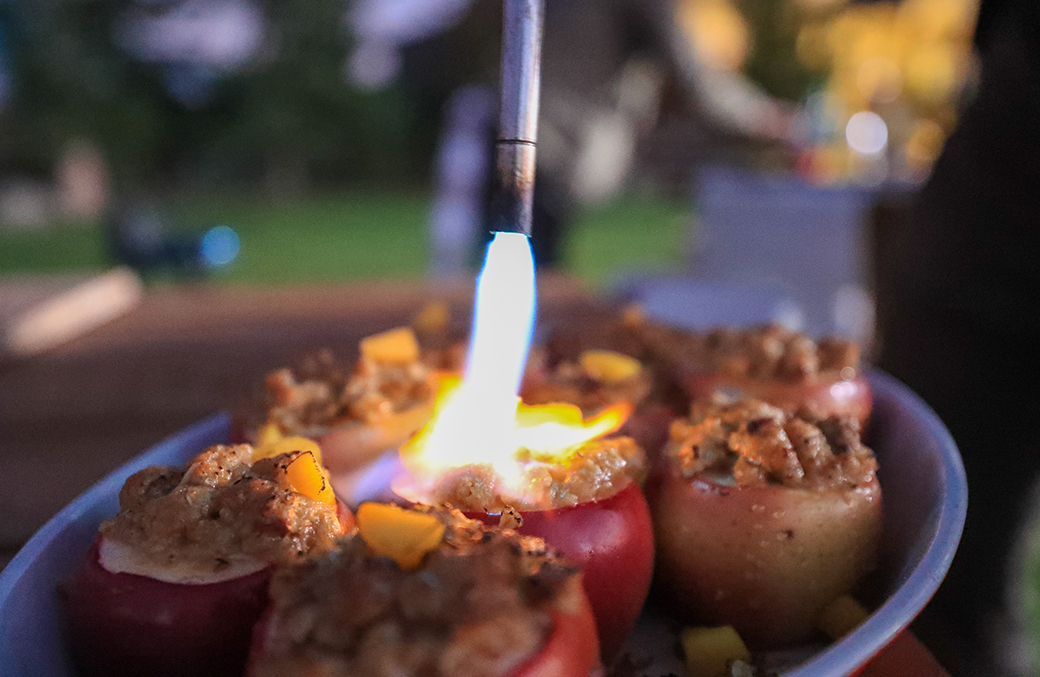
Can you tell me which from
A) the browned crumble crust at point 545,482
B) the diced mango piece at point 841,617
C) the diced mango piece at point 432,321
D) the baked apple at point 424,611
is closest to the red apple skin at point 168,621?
the baked apple at point 424,611

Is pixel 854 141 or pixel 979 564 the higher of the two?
pixel 854 141

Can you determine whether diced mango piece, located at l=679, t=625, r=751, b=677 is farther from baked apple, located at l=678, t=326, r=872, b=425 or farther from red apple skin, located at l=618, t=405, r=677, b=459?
baked apple, located at l=678, t=326, r=872, b=425

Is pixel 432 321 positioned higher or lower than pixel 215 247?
higher

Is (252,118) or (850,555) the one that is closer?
(850,555)

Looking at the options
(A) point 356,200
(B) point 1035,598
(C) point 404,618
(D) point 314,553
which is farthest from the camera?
(A) point 356,200

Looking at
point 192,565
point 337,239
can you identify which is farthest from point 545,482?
point 337,239

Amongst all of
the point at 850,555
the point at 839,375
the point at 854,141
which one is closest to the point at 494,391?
the point at 850,555

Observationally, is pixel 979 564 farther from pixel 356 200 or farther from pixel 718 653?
pixel 356 200

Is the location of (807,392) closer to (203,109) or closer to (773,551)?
(773,551)

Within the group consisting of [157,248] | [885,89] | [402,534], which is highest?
[885,89]
